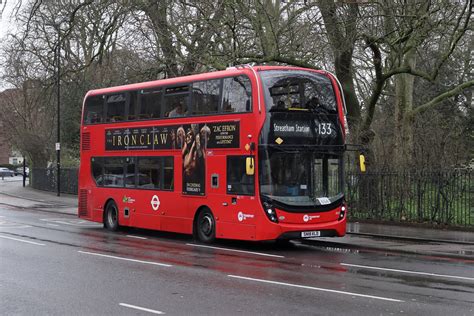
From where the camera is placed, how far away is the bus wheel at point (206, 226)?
17.2 meters

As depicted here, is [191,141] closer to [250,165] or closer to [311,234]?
[250,165]

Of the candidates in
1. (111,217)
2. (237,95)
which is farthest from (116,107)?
(237,95)

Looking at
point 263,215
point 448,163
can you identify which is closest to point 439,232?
point 448,163

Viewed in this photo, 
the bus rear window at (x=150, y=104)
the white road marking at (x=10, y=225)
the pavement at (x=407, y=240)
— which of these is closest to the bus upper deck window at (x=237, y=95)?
the bus rear window at (x=150, y=104)

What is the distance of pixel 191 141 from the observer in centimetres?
1780

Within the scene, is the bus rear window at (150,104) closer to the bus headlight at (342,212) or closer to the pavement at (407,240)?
the pavement at (407,240)

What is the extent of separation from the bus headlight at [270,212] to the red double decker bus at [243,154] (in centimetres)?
2

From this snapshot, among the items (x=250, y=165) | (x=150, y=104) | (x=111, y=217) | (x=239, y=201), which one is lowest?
(x=111, y=217)

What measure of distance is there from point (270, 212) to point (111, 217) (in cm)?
799

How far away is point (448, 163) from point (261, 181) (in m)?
9.45

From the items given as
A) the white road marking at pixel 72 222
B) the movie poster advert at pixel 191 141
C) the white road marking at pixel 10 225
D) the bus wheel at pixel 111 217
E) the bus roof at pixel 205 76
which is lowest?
the white road marking at pixel 72 222

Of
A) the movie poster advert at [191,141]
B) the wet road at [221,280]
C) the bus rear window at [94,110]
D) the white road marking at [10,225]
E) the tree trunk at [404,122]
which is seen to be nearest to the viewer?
the wet road at [221,280]

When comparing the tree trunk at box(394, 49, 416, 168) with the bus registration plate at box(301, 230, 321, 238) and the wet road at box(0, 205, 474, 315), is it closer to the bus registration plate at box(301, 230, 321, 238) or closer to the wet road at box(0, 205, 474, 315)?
the wet road at box(0, 205, 474, 315)

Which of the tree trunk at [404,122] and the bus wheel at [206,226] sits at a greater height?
the tree trunk at [404,122]
